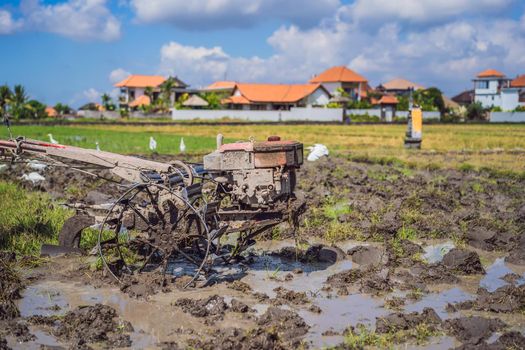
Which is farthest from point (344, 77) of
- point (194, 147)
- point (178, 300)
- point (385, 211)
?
point (178, 300)

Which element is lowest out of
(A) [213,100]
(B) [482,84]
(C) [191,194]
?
(C) [191,194]

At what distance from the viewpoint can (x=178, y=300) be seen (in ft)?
19.9

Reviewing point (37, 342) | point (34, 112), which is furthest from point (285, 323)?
point (34, 112)

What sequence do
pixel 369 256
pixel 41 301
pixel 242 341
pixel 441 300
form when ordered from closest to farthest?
pixel 242 341, pixel 41 301, pixel 441 300, pixel 369 256

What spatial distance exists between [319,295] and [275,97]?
5789 centimetres

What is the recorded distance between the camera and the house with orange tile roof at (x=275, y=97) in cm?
6279

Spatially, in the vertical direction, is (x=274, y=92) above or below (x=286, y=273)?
above

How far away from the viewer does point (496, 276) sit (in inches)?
287

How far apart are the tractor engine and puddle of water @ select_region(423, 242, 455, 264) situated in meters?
2.27

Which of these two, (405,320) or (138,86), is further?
(138,86)

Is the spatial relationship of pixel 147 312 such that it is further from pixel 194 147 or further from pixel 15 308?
pixel 194 147

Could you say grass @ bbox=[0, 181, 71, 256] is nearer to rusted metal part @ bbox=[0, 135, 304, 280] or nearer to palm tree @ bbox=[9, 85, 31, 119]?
rusted metal part @ bbox=[0, 135, 304, 280]

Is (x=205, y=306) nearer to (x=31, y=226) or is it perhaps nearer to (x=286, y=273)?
(x=286, y=273)

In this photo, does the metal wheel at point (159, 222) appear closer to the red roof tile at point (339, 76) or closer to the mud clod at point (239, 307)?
the mud clod at point (239, 307)
